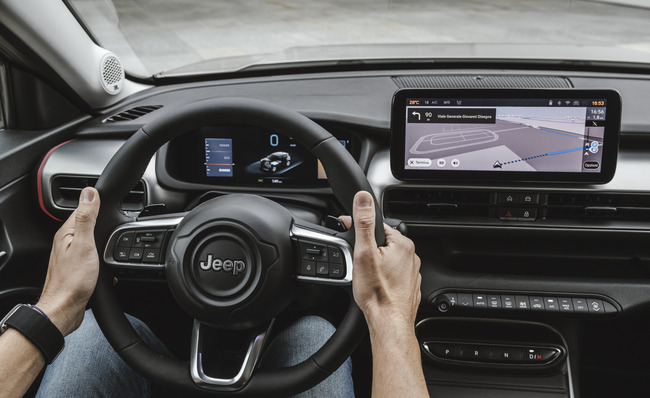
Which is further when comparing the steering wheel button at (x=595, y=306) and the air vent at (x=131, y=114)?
the air vent at (x=131, y=114)

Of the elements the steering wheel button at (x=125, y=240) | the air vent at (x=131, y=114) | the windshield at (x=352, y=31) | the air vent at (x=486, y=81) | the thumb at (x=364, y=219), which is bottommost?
the steering wheel button at (x=125, y=240)

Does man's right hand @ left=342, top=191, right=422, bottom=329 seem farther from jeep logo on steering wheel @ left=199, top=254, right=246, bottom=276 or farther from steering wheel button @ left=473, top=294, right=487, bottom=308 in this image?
steering wheel button @ left=473, top=294, right=487, bottom=308

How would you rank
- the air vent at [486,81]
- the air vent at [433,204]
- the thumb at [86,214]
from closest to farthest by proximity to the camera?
the thumb at [86,214], the air vent at [433,204], the air vent at [486,81]

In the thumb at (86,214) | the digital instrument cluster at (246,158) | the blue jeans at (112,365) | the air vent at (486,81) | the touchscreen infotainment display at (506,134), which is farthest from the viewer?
the air vent at (486,81)

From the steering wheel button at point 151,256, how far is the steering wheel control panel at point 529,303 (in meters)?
0.95

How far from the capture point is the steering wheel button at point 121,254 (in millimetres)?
1239

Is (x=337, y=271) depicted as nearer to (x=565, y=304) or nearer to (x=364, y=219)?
(x=364, y=219)

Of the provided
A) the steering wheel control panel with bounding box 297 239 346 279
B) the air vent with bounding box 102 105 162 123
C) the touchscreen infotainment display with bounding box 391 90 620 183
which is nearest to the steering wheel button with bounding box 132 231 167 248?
the steering wheel control panel with bounding box 297 239 346 279

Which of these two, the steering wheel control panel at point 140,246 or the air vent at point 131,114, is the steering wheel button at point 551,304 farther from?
the air vent at point 131,114

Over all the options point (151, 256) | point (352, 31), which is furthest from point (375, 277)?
point (352, 31)

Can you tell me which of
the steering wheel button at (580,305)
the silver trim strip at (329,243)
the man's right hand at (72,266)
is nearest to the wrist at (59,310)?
the man's right hand at (72,266)

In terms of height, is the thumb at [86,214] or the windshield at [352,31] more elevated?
the windshield at [352,31]

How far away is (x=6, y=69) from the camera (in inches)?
73.2

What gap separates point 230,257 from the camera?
1186 millimetres
